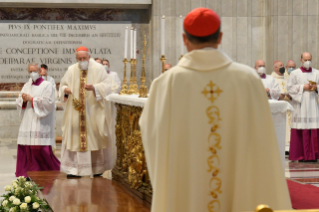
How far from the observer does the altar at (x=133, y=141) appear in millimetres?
4453

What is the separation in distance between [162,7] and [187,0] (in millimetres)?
696

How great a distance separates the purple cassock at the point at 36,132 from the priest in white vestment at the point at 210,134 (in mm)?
5291

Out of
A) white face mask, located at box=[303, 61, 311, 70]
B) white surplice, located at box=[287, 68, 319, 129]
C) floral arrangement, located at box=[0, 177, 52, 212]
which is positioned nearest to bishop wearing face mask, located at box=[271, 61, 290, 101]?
white surplice, located at box=[287, 68, 319, 129]

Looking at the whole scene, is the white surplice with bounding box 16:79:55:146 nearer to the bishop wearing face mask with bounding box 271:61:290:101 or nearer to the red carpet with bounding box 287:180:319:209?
the red carpet with bounding box 287:180:319:209

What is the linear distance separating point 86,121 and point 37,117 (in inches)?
49.5

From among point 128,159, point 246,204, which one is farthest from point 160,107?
point 128,159

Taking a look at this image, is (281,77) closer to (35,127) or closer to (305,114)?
(305,114)

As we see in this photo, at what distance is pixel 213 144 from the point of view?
272 cm

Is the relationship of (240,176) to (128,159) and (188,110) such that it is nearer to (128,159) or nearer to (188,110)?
(188,110)

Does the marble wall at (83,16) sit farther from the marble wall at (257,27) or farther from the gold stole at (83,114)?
the gold stole at (83,114)

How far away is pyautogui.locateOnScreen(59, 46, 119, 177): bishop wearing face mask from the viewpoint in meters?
6.93

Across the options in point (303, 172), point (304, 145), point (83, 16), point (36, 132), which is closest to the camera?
point (36, 132)

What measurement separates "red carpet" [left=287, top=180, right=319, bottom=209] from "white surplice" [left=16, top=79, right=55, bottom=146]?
388 centimetres

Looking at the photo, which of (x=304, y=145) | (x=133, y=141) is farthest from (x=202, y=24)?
(x=304, y=145)
